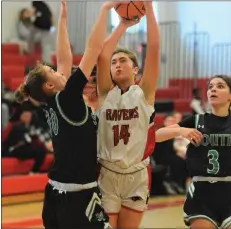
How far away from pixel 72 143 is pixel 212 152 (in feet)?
3.67

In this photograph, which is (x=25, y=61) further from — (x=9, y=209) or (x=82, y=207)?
(x=82, y=207)

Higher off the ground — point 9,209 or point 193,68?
point 193,68

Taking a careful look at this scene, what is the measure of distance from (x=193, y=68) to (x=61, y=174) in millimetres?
10575

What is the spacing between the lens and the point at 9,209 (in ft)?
22.3

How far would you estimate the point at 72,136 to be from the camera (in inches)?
117

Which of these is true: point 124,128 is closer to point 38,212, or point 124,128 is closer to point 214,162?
point 214,162

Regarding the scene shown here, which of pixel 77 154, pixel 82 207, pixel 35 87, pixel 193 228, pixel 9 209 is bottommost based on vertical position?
pixel 9 209

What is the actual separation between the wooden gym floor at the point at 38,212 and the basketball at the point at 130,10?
11.0 ft

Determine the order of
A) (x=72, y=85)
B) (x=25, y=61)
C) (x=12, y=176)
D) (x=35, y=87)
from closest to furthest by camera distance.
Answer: (x=72, y=85)
(x=35, y=87)
(x=12, y=176)
(x=25, y=61)

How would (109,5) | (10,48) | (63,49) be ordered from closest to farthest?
1. (109,5)
2. (63,49)
3. (10,48)

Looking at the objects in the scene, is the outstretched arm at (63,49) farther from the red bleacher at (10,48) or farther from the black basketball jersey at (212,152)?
the red bleacher at (10,48)

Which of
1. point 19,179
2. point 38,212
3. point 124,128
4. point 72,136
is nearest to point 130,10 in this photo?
point 124,128

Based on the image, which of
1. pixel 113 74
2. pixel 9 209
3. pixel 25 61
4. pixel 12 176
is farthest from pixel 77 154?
pixel 25 61

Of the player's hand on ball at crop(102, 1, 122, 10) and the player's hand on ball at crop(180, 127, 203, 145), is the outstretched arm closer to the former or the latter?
the player's hand on ball at crop(102, 1, 122, 10)
